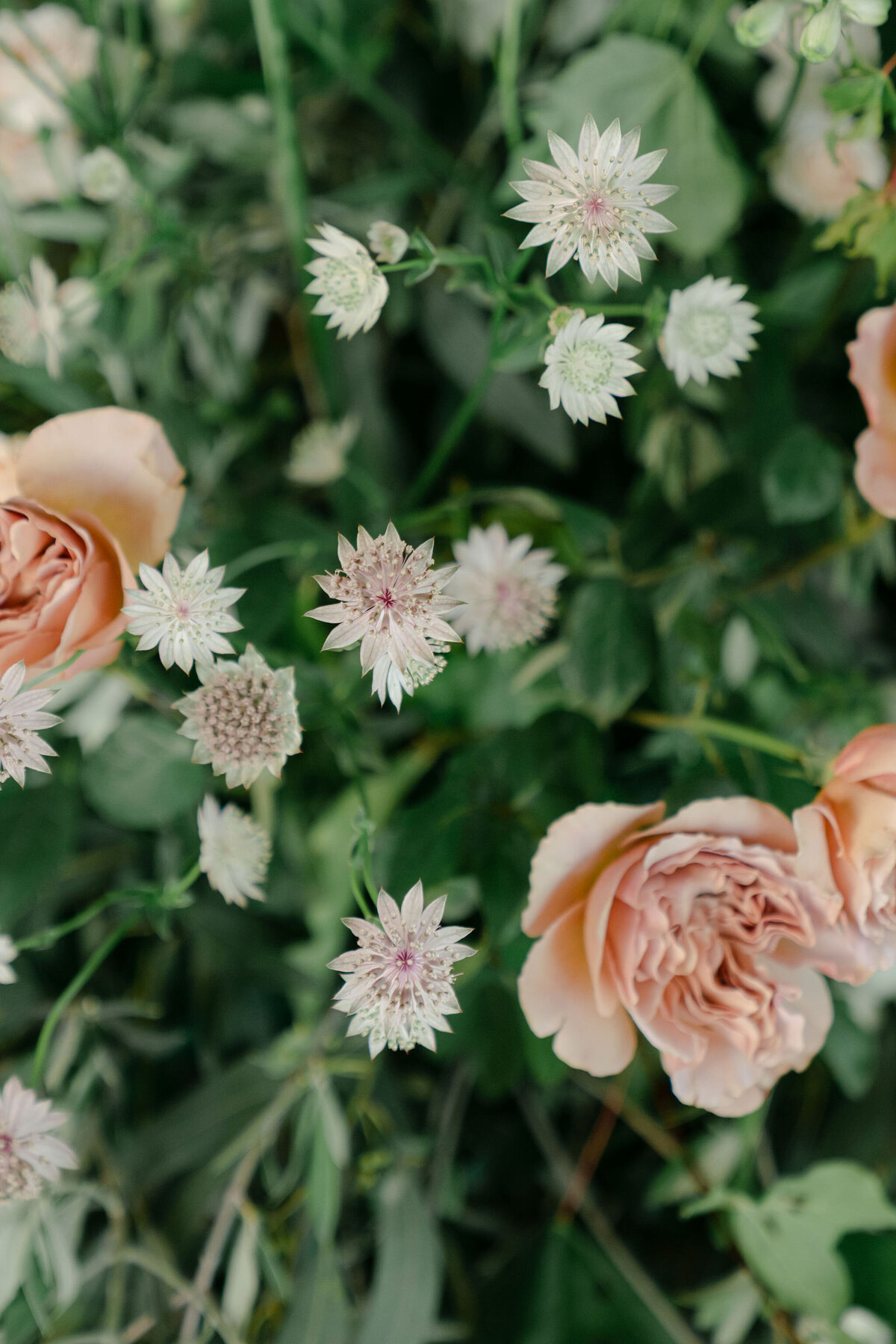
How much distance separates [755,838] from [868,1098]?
15.2 inches

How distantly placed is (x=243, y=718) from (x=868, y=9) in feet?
0.95

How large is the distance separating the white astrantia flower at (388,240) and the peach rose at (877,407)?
0.16 meters

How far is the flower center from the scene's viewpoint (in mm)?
289

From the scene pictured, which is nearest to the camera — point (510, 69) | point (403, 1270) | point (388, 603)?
point (388, 603)

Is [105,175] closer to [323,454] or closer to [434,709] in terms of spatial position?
[323,454]

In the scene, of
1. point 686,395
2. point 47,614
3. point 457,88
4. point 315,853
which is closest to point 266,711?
point 47,614

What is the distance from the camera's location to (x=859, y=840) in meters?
0.27

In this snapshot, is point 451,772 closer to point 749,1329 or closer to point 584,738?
Answer: point 584,738

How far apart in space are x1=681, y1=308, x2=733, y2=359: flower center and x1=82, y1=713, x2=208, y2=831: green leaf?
0.26 m

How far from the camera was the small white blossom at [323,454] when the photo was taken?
1.52 ft

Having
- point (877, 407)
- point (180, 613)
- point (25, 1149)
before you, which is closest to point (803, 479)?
point (877, 407)

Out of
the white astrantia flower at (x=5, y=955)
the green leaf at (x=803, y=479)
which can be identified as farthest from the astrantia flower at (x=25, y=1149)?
the green leaf at (x=803, y=479)

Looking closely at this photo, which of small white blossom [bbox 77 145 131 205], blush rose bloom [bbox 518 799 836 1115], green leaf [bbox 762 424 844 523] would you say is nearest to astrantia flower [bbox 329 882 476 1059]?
blush rose bloom [bbox 518 799 836 1115]

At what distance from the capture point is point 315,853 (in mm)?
446
